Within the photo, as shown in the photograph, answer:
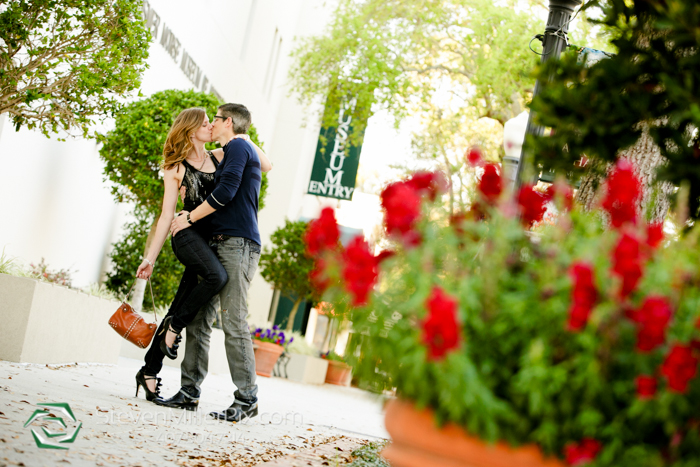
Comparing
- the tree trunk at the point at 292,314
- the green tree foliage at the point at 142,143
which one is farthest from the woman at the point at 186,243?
the tree trunk at the point at 292,314

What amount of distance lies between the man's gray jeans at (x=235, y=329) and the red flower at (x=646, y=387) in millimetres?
3240

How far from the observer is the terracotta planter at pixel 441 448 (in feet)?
5.18

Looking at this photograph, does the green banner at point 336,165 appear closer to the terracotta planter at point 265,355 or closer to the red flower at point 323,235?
the terracotta planter at point 265,355

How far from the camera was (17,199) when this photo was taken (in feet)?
21.1

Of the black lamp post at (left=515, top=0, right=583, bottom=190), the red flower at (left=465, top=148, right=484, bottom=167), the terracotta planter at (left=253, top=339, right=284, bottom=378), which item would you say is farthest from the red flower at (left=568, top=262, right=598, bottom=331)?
the terracotta planter at (left=253, top=339, right=284, bottom=378)

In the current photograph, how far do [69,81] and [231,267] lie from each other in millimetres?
1959

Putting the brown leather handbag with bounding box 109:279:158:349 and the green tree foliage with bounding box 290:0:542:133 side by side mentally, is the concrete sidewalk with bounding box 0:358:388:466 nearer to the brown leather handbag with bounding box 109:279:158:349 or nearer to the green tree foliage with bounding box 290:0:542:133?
the brown leather handbag with bounding box 109:279:158:349

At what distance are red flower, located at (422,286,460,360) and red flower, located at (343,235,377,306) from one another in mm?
274

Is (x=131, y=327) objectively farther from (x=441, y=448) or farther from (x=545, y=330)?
(x=545, y=330)

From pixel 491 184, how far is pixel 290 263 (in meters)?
12.1

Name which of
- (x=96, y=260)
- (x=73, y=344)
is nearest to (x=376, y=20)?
(x=96, y=260)

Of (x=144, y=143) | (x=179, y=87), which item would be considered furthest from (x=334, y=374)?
(x=144, y=143)

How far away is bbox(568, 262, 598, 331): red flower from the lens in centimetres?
141

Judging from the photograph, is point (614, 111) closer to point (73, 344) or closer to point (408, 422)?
point (408, 422)
